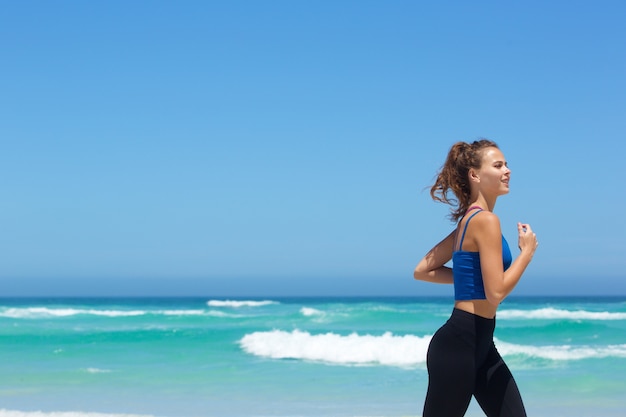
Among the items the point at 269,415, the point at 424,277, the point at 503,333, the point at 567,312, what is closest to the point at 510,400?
the point at 424,277

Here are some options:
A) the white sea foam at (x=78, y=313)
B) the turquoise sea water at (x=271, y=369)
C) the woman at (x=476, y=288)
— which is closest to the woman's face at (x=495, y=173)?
the woman at (x=476, y=288)

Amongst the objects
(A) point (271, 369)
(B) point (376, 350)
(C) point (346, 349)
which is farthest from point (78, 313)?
(A) point (271, 369)

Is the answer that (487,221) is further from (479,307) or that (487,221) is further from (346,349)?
(346,349)

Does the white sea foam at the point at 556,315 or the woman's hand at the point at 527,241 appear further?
the white sea foam at the point at 556,315

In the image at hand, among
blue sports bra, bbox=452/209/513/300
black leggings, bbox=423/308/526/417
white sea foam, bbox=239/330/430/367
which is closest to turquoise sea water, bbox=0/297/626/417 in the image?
white sea foam, bbox=239/330/430/367

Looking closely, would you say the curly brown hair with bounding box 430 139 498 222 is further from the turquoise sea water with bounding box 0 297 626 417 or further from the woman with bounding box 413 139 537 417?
the turquoise sea water with bounding box 0 297 626 417

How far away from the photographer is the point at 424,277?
12.4 ft

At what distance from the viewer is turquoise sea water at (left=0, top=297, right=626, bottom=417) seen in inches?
372

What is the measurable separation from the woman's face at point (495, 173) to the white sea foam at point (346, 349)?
11.0m

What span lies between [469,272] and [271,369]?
10353 mm

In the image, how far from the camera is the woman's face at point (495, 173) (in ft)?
11.1

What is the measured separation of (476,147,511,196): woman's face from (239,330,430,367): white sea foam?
1104 cm

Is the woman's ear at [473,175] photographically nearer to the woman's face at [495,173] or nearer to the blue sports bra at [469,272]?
the woman's face at [495,173]

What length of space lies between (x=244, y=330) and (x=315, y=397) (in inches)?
439
